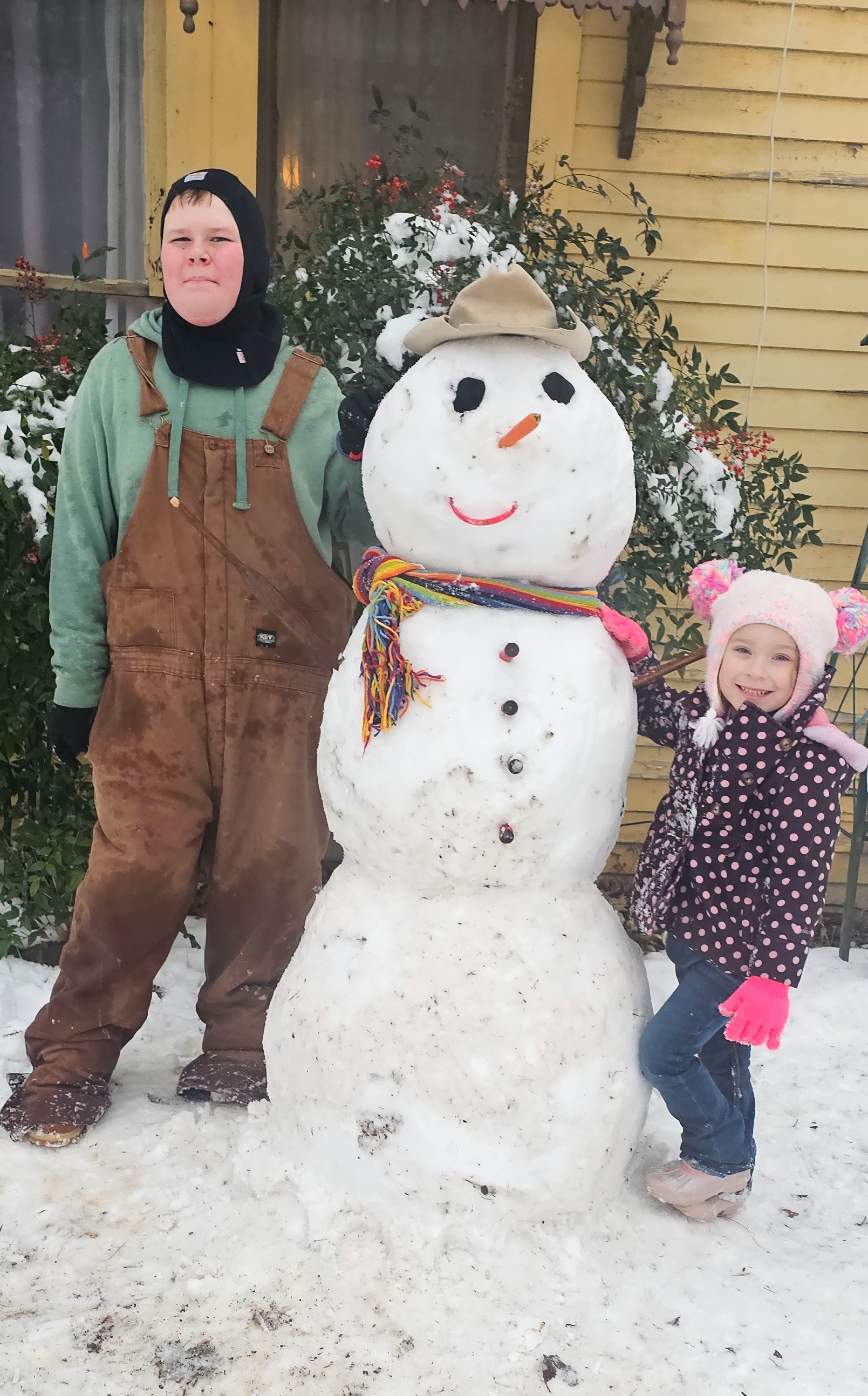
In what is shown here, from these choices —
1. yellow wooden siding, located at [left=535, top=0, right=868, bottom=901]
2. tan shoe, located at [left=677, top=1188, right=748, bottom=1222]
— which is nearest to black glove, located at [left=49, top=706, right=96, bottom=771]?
tan shoe, located at [left=677, top=1188, right=748, bottom=1222]

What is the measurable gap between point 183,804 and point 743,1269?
1475 millimetres

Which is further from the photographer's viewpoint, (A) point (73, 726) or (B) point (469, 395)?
(A) point (73, 726)

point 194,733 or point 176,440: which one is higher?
point 176,440

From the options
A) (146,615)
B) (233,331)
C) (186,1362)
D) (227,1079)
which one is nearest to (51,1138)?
(227,1079)

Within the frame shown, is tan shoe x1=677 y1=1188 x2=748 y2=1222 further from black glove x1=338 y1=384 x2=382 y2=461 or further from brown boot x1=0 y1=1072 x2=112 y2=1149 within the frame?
black glove x1=338 y1=384 x2=382 y2=461

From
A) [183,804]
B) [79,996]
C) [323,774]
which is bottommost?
[79,996]

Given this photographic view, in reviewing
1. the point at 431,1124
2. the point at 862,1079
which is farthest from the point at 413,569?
the point at 862,1079

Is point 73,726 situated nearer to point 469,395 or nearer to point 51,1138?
point 51,1138

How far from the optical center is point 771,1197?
→ 2484 millimetres

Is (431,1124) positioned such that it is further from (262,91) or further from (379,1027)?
(262,91)

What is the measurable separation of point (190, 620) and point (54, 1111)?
1089 mm

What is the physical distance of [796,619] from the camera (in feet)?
6.67

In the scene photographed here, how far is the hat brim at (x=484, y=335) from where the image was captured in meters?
2.06

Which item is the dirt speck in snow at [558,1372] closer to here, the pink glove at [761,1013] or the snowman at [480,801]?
the snowman at [480,801]
